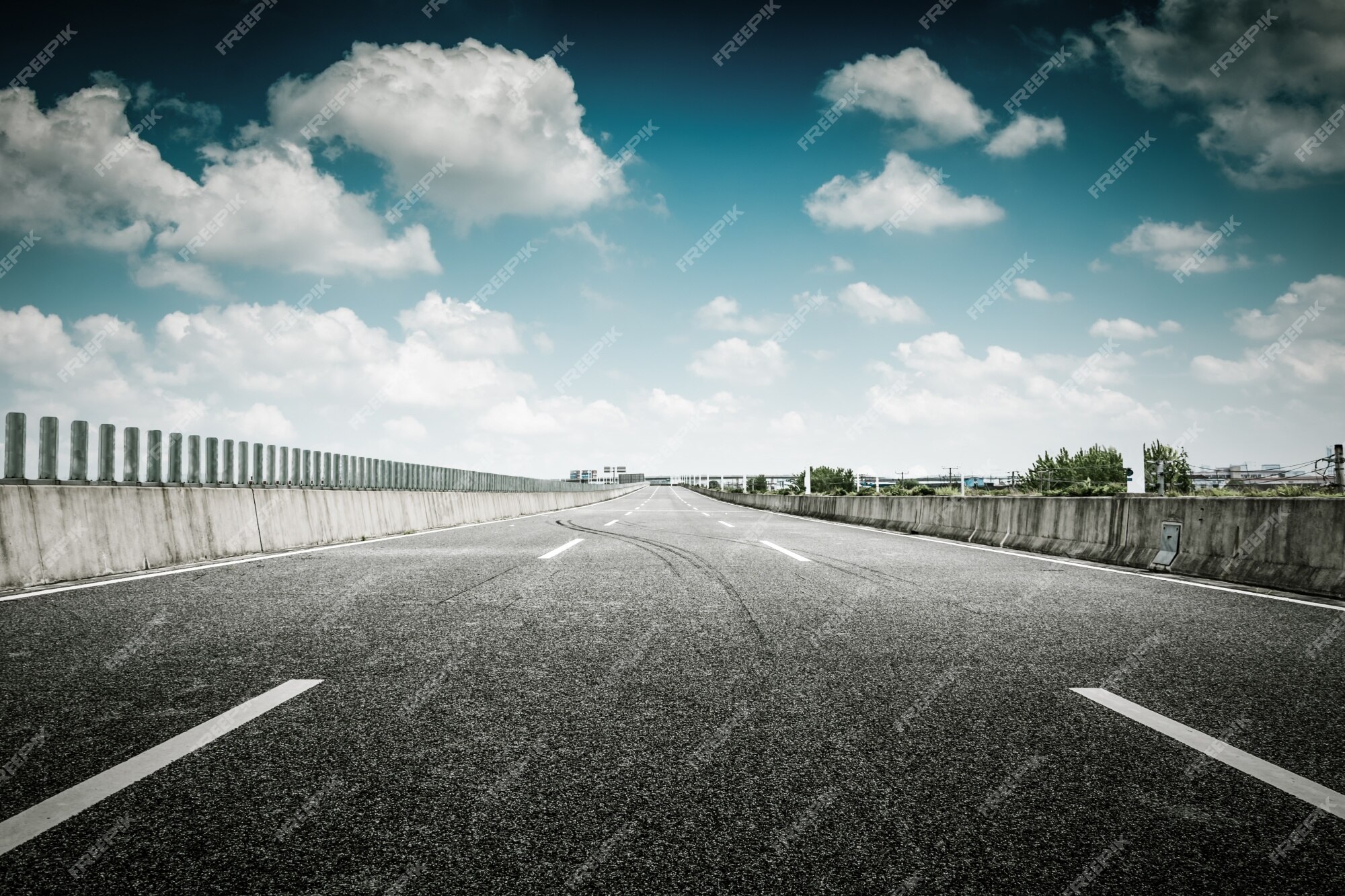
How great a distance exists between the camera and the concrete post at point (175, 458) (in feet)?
37.5

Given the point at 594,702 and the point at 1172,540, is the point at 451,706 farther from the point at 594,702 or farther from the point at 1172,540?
the point at 1172,540

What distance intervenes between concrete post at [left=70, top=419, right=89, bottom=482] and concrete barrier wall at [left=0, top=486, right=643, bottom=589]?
1.96 ft

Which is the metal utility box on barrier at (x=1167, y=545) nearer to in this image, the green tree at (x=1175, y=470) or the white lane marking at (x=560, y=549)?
the white lane marking at (x=560, y=549)

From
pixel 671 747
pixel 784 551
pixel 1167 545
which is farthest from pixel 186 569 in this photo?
pixel 1167 545

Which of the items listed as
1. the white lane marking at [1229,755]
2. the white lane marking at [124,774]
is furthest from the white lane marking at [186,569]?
the white lane marking at [1229,755]

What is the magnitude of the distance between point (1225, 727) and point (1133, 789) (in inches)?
41.0

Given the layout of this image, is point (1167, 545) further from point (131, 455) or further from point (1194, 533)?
point (131, 455)

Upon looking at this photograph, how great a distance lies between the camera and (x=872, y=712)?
12.2 ft

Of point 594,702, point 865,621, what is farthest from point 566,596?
point 594,702

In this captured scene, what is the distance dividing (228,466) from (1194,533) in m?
13.4

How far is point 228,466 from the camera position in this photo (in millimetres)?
12891

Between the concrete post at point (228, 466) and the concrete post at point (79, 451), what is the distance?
3019 mm

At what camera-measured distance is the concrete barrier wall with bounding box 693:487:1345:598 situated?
25.5 ft

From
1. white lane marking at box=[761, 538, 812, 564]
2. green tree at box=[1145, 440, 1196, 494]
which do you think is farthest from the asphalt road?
green tree at box=[1145, 440, 1196, 494]
